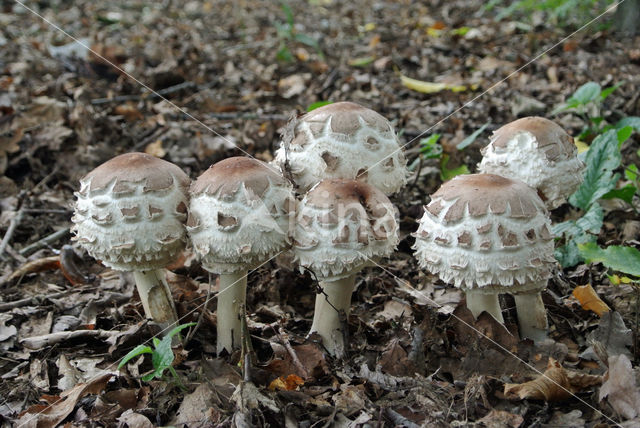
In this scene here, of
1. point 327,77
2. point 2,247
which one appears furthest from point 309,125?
point 327,77

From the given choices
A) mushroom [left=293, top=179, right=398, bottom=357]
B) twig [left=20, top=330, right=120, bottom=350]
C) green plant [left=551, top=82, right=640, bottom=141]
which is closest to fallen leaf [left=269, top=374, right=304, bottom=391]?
mushroom [left=293, top=179, right=398, bottom=357]

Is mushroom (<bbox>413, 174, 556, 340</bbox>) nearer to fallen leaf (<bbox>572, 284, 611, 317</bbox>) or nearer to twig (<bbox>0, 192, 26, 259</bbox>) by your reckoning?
fallen leaf (<bbox>572, 284, 611, 317</bbox>)

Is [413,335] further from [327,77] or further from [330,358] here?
[327,77]

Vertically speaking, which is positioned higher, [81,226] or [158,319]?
[81,226]

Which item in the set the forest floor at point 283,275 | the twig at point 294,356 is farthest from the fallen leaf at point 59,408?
the twig at point 294,356

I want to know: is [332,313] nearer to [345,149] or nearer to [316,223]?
[316,223]

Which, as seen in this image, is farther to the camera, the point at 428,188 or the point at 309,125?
the point at 428,188

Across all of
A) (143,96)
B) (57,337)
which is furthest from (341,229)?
(143,96)

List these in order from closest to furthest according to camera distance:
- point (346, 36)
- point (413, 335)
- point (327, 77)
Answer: point (413, 335), point (327, 77), point (346, 36)
